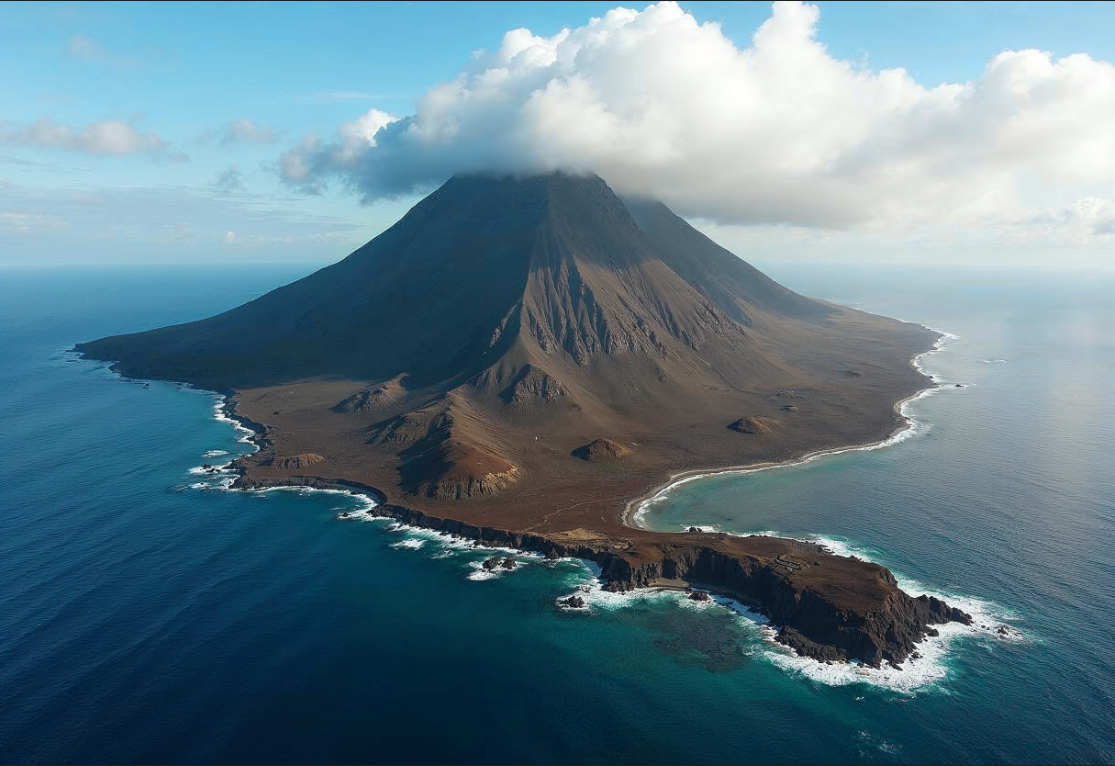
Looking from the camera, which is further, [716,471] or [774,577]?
[716,471]

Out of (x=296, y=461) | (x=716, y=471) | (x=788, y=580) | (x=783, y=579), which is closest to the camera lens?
(x=788, y=580)

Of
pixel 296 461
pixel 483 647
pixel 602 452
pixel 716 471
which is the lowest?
pixel 483 647

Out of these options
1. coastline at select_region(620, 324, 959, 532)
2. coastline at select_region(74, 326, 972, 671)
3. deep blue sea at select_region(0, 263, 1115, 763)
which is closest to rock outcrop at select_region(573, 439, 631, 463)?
coastline at select_region(620, 324, 959, 532)

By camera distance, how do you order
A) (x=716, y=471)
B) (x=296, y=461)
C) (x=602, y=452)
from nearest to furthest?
(x=296, y=461) → (x=716, y=471) → (x=602, y=452)

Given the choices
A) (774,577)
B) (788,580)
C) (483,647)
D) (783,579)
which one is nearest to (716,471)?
(774,577)

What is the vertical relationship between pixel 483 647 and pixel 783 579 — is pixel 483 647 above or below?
below

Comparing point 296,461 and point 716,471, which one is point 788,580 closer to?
point 716,471

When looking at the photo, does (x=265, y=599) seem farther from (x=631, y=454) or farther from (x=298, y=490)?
(x=631, y=454)

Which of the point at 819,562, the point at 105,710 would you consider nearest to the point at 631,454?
the point at 819,562

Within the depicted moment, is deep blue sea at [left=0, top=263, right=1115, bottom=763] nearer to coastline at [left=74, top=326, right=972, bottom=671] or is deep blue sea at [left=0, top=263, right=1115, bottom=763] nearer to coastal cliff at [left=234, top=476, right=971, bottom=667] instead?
coastline at [left=74, top=326, right=972, bottom=671]
